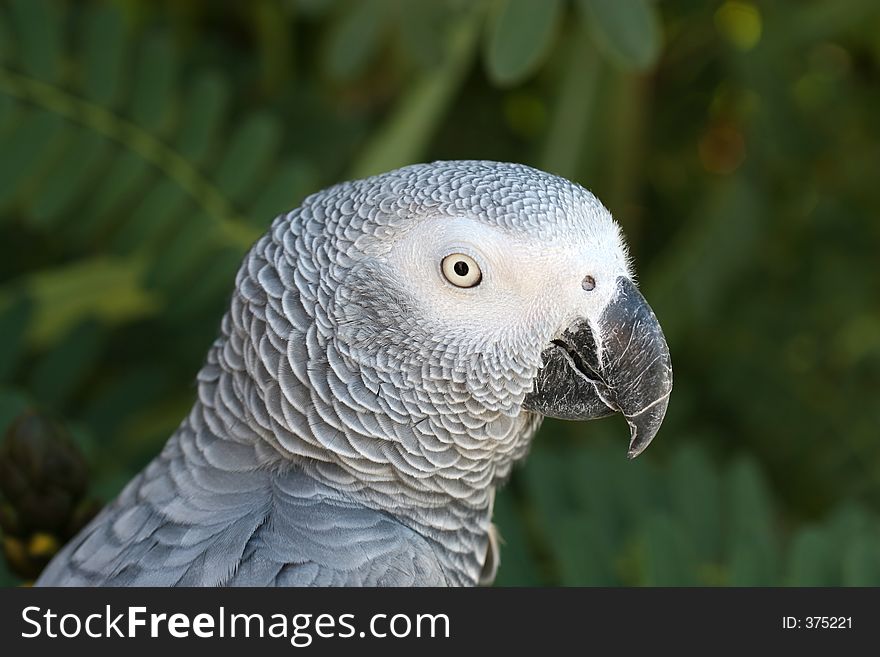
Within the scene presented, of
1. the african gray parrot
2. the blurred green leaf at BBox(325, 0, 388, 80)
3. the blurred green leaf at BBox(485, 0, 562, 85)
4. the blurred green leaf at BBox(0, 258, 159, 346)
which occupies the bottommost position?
the african gray parrot

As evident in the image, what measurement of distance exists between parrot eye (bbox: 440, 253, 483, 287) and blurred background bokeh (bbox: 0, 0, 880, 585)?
1.38 ft

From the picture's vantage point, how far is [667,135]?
6.39 feet

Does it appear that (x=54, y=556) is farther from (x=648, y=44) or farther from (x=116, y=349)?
(x=648, y=44)

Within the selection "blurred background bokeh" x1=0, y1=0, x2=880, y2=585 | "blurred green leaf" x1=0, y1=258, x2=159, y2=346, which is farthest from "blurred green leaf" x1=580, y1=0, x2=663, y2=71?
"blurred green leaf" x1=0, y1=258, x2=159, y2=346

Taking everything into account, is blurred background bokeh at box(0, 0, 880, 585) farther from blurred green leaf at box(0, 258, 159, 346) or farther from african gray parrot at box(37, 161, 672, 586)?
african gray parrot at box(37, 161, 672, 586)

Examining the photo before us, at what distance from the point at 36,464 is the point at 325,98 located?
3.61 ft

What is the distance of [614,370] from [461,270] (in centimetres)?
17

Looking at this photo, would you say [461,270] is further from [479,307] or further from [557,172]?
[557,172]

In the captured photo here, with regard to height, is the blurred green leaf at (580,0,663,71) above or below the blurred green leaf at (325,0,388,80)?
below

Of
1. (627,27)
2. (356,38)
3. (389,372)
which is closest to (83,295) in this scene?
(356,38)

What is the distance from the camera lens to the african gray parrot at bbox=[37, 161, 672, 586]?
2.73 ft

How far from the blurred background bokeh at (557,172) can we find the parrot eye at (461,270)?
42cm

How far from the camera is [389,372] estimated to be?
855mm

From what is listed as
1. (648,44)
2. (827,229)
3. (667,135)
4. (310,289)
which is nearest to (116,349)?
(310,289)
